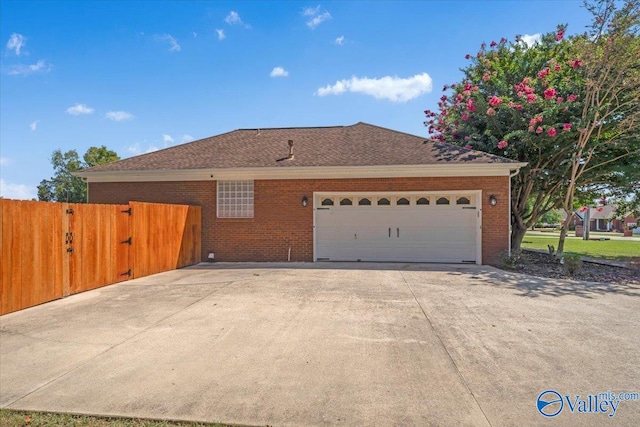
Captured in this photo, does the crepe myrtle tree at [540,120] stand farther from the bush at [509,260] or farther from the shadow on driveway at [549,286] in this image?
the shadow on driveway at [549,286]

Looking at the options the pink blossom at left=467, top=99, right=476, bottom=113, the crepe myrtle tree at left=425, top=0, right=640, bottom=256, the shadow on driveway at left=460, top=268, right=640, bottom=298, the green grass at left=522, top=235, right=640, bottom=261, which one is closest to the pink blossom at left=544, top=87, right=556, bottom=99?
the crepe myrtle tree at left=425, top=0, right=640, bottom=256

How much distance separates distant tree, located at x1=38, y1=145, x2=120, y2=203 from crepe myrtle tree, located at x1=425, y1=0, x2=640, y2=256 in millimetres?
33963

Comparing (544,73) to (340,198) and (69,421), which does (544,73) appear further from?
(69,421)

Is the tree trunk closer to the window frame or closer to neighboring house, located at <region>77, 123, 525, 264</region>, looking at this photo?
neighboring house, located at <region>77, 123, 525, 264</region>

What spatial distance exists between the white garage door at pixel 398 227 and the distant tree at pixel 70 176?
31.3m

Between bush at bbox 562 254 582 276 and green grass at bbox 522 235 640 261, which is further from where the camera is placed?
green grass at bbox 522 235 640 261

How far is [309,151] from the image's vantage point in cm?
1280

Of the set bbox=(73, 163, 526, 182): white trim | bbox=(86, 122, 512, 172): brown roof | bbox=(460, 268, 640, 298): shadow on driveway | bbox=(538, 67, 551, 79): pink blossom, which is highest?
bbox=(538, 67, 551, 79): pink blossom

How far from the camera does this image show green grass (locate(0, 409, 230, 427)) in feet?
9.18

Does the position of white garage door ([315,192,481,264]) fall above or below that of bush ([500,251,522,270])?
above

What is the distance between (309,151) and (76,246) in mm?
7934

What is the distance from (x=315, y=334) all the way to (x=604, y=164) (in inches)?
496

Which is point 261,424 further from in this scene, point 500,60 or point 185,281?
point 500,60

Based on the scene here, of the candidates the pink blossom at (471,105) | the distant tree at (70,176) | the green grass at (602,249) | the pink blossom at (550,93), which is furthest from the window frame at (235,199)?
the distant tree at (70,176)
